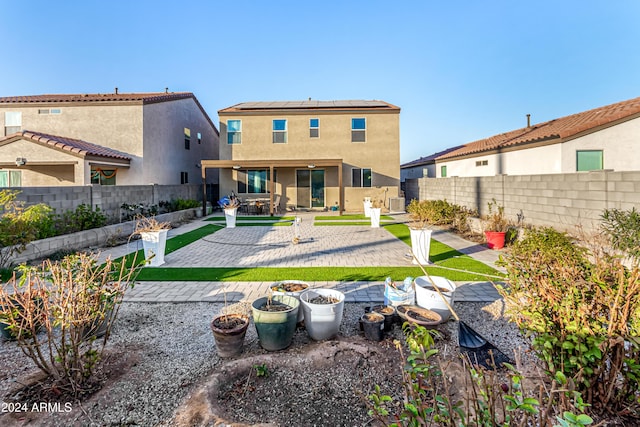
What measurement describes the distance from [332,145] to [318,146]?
0.86 meters

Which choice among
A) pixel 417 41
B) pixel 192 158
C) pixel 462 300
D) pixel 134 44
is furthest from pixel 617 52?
pixel 192 158

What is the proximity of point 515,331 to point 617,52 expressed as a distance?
1790 cm

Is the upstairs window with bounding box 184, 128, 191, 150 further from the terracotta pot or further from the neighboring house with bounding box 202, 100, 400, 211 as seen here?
the terracotta pot

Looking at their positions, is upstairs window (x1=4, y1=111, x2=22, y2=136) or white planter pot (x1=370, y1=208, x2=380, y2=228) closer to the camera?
white planter pot (x1=370, y1=208, x2=380, y2=228)

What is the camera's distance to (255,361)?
3.31 m

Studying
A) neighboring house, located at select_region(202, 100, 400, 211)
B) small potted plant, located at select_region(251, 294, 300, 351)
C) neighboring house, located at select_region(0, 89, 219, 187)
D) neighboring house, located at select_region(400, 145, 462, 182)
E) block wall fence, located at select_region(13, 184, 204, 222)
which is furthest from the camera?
neighboring house, located at select_region(400, 145, 462, 182)

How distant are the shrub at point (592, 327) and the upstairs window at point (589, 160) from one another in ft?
36.3

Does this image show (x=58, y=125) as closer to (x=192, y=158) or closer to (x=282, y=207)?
(x=192, y=158)

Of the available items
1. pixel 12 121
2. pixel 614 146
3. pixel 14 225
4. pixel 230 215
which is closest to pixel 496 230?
pixel 614 146

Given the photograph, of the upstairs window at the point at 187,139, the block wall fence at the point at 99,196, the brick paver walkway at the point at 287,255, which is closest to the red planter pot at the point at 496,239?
the brick paver walkway at the point at 287,255

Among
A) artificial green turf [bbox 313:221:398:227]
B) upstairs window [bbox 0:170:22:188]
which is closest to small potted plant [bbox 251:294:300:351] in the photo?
artificial green turf [bbox 313:221:398:227]

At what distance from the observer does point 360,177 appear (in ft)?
64.6

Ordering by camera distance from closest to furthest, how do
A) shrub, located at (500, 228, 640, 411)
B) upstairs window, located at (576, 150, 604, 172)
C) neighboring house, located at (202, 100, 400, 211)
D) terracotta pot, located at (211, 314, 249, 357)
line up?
shrub, located at (500, 228, 640, 411), terracotta pot, located at (211, 314, 249, 357), upstairs window, located at (576, 150, 604, 172), neighboring house, located at (202, 100, 400, 211)

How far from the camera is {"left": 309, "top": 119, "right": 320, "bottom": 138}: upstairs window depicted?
19719 mm
